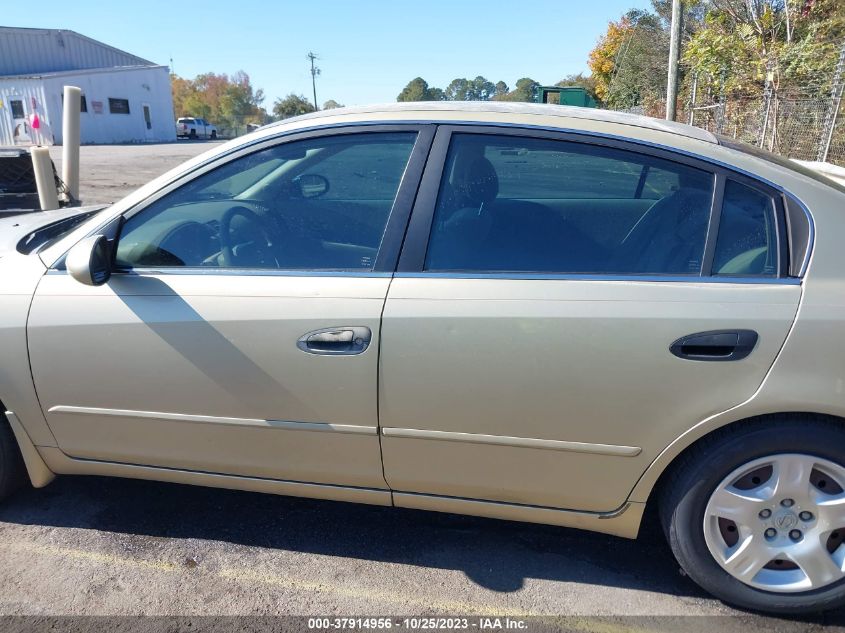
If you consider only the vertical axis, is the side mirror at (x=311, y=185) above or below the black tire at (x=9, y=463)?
above

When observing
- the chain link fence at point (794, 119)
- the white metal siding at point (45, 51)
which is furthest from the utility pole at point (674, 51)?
the white metal siding at point (45, 51)

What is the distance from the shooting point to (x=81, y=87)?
38.8 m

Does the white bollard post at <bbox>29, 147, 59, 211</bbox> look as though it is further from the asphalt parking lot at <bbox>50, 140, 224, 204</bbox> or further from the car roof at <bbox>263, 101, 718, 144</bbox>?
the asphalt parking lot at <bbox>50, 140, 224, 204</bbox>

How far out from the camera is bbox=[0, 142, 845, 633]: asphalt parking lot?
228cm

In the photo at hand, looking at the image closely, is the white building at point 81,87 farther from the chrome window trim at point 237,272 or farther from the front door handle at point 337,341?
the front door handle at point 337,341

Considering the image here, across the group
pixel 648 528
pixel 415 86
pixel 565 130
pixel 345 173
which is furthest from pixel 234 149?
pixel 415 86

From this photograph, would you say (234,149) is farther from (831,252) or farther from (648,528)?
(648,528)

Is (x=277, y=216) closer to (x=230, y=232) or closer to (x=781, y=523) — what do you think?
(x=230, y=232)

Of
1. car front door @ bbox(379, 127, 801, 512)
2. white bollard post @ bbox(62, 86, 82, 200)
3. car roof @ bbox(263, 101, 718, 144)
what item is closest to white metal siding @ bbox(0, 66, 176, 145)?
white bollard post @ bbox(62, 86, 82, 200)

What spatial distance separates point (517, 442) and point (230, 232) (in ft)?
4.53

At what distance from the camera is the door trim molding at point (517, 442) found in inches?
83.4

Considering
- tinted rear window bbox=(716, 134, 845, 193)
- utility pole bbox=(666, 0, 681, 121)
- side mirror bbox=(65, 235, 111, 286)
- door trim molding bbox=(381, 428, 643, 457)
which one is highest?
utility pole bbox=(666, 0, 681, 121)

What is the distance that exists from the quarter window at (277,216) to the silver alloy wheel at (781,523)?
1.43m

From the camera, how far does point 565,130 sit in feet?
7.21
